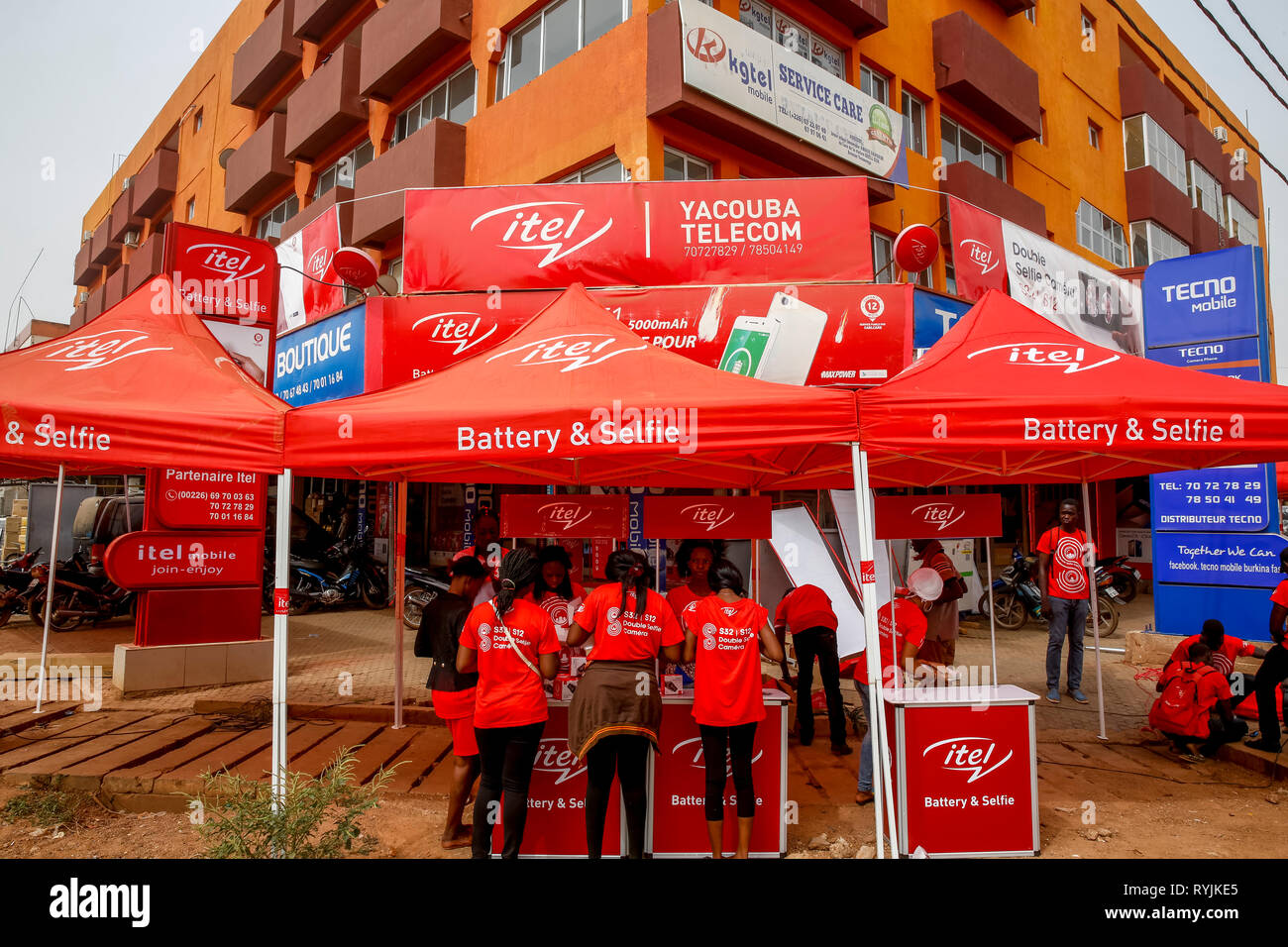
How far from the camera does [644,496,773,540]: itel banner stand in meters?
5.50

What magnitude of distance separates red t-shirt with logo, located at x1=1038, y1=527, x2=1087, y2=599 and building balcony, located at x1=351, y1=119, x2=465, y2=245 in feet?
36.2

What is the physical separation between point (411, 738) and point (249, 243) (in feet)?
20.3

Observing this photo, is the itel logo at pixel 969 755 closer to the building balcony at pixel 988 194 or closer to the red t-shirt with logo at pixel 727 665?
the red t-shirt with logo at pixel 727 665

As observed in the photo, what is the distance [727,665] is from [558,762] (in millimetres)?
1214

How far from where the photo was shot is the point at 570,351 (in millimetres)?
4973

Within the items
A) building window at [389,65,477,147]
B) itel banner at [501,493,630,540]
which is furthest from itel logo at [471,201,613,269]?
building window at [389,65,477,147]

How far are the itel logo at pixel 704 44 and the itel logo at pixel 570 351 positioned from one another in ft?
22.0

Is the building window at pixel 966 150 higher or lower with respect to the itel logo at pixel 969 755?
higher

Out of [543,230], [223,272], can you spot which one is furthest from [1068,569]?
[223,272]

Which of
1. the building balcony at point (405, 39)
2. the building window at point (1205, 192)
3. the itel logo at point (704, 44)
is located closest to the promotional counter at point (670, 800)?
the itel logo at point (704, 44)

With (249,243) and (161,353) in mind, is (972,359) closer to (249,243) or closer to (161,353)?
(161,353)

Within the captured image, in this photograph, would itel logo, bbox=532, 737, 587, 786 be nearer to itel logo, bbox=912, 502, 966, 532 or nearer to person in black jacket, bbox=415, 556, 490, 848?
person in black jacket, bbox=415, 556, 490, 848

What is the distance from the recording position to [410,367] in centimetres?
793

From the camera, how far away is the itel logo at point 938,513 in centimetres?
547
